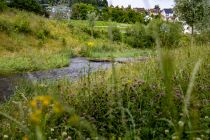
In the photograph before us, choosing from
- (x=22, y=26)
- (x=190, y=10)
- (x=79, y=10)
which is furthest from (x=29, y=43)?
(x=79, y=10)

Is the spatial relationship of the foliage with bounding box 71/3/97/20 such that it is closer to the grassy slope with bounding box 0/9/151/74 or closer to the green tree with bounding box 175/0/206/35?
the grassy slope with bounding box 0/9/151/74

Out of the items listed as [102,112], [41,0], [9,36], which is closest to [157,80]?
A: [102,112]

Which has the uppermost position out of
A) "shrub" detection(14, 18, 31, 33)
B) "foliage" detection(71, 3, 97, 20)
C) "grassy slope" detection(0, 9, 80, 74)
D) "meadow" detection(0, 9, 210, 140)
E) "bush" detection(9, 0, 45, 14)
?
"meadow" detection(0, 9, 210, 140)

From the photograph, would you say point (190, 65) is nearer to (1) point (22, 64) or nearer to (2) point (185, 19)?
(1) point (22, 64)

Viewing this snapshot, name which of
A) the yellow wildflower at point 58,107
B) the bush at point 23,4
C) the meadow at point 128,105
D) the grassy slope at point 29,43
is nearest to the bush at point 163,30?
the meadow at point 128,105

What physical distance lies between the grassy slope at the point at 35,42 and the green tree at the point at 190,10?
5.85 m

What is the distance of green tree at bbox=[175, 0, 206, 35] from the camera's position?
108ft

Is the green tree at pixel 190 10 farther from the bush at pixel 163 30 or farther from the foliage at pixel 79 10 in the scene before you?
the bush at pixel 163 30

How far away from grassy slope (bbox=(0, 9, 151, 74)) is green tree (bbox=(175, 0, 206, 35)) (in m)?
5.85

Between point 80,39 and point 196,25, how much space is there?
8591mm

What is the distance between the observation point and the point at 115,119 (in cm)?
413

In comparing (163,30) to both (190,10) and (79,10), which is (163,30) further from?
(79,10)

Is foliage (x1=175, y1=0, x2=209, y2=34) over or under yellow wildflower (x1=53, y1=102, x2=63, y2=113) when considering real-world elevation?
under

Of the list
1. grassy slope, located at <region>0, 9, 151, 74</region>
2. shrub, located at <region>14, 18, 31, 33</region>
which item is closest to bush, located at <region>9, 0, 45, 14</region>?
grassy slope, located at <region>0, 9, 151, 74</region>
